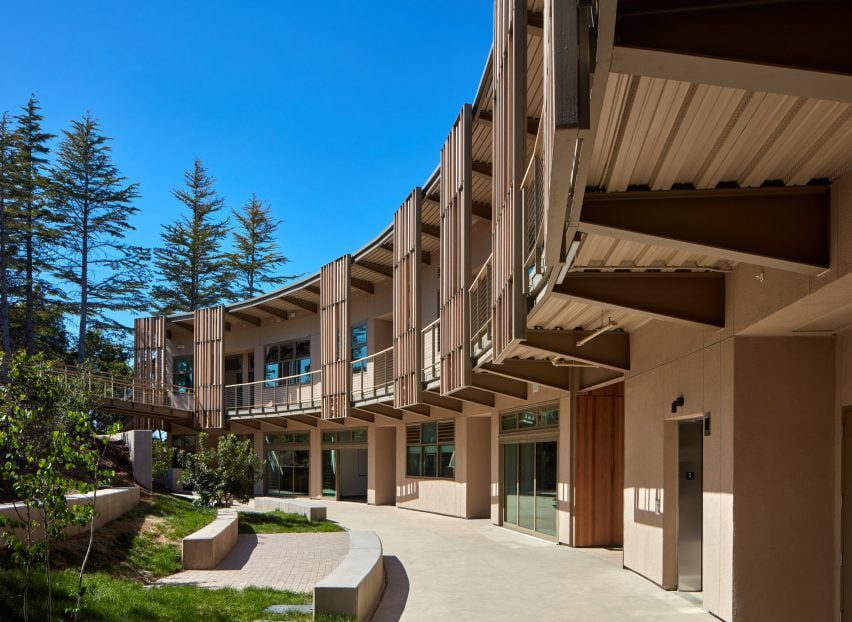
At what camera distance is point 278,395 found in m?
31.9

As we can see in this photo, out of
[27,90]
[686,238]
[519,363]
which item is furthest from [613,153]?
[27,90]

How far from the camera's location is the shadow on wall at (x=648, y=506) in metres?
11.5

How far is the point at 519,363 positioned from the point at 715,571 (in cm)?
654

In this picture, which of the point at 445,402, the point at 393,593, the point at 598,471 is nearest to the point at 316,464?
the point at 445,402

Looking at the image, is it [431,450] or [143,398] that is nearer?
[431,450]

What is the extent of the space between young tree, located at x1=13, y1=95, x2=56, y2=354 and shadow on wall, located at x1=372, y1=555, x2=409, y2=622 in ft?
125

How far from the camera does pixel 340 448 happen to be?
100ft

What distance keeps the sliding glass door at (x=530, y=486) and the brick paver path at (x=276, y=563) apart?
422cm

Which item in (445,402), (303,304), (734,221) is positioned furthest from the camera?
(303,304)

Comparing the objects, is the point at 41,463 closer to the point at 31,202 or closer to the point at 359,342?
the point at 359,342

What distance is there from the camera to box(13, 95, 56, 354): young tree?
1741 inches

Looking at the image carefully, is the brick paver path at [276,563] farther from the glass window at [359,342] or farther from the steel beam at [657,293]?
the glass window at [359,342]

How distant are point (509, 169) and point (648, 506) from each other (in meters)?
5.67

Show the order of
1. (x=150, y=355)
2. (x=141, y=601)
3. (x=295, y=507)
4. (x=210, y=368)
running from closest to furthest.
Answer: (x=141, y=601), (x=295, y=507), (x=210, y=368), (x=150, y=355)
